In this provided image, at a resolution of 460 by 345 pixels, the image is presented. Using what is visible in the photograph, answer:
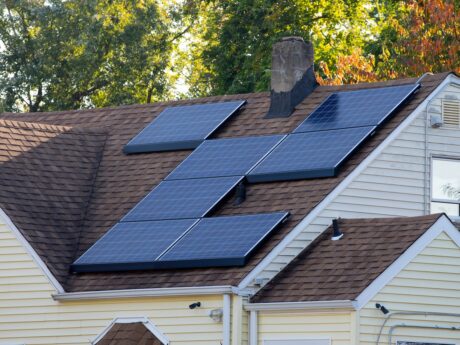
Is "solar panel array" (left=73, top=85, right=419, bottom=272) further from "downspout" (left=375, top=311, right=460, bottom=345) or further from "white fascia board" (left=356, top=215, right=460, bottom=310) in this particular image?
"downspout" (left=375, top=311, right=460, bottom=345)

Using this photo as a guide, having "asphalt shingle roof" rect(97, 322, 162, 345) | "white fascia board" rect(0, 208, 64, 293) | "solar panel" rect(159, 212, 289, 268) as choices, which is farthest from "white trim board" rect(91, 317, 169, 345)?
"white fascia board" rect(0, 208, 64, 293)

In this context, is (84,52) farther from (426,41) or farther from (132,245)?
(132,245)

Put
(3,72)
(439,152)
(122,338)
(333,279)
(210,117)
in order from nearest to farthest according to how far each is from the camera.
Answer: (333,279), (122,338), (439,152), (210,117), (3,72)

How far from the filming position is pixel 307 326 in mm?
27312

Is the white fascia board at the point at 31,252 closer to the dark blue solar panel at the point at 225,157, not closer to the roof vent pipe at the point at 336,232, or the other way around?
the dark blue solar panel at the point at 225,157

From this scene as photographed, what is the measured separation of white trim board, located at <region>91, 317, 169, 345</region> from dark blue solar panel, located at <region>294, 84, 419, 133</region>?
532 cm

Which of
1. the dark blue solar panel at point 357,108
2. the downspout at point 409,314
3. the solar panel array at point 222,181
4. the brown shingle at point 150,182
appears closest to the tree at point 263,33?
the brown shingle at point 150,182

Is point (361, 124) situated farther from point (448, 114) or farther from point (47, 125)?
point (47, 125)

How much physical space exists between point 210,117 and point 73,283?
542 cm

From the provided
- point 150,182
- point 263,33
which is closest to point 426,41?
point 263,33

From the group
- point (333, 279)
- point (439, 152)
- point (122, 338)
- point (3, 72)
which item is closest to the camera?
point (333, 279)

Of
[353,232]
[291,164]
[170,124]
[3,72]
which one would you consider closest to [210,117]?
[170,124]

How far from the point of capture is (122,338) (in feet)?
96.9

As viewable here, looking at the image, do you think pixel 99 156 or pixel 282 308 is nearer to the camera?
pixel 282 308
